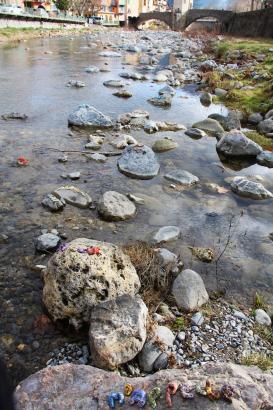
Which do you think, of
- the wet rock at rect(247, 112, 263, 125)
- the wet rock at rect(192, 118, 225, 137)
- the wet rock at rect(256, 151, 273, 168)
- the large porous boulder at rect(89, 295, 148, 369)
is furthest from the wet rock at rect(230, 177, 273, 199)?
the wet rock at rect(247, 112, 263, 125)

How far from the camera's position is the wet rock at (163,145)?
1047cm

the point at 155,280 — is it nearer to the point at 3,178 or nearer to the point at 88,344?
the point at 88,344

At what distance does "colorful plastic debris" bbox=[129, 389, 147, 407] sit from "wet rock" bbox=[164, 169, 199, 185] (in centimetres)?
600

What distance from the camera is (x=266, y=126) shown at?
1266 centimetres

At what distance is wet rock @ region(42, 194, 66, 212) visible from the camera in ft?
23.0

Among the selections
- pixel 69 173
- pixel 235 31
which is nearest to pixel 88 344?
pixel 69 173

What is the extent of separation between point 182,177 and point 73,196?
280 cm

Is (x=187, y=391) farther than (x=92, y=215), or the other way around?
(x=92, y=215)

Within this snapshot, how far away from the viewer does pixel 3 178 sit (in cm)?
811

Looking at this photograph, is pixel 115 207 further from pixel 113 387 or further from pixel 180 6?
pixel 180 6

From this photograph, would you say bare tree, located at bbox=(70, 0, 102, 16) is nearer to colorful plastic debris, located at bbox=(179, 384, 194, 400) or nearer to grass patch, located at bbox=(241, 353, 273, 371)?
grass patch, located at bbox=(241, 353, 273, 371)

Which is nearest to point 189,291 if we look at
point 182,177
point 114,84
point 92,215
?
point 92,215

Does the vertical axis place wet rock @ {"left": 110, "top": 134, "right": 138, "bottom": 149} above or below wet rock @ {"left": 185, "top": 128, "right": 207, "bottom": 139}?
above

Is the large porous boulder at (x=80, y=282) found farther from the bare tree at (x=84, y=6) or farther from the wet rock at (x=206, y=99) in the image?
the bare tree at (x=84, y=6)
